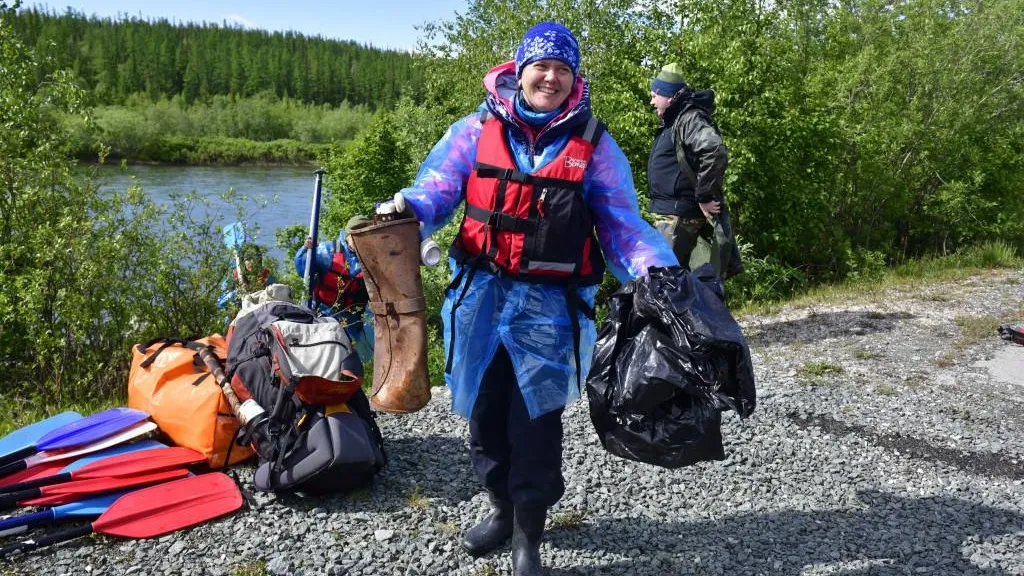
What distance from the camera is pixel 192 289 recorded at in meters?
5.78

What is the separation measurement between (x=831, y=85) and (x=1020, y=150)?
151 inches

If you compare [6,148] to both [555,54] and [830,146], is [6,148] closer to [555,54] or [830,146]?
[555,54]

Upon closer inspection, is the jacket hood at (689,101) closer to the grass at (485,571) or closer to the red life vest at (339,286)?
the red life vest at (339,286)

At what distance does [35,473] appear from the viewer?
3734 mm

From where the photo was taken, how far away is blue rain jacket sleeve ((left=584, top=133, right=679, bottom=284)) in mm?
2746

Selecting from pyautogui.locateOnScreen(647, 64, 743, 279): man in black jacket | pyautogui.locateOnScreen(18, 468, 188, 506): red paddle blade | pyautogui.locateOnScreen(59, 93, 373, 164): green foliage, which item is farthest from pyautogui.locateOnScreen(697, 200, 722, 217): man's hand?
pyautogui.locateOnScreen(59, 93, 373, 164): green foliage

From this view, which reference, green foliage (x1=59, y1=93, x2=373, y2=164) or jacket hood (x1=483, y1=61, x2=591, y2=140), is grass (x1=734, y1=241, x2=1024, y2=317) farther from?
green foliage (x1=59, y1=93, x2=373, y2=164)

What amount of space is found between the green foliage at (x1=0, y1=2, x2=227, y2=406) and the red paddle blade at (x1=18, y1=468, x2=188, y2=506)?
6.83 feet

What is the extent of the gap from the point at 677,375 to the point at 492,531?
3.86 feet

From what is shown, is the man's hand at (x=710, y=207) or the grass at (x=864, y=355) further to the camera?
the grass at (x=864, y=355)

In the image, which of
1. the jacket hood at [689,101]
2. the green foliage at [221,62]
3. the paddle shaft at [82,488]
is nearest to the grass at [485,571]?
the paddle shaft at [82,488]

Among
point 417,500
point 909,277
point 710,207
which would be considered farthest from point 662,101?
point 909,277

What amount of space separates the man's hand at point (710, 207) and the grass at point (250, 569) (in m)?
4.11

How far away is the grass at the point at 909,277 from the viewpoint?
28.3 feet
